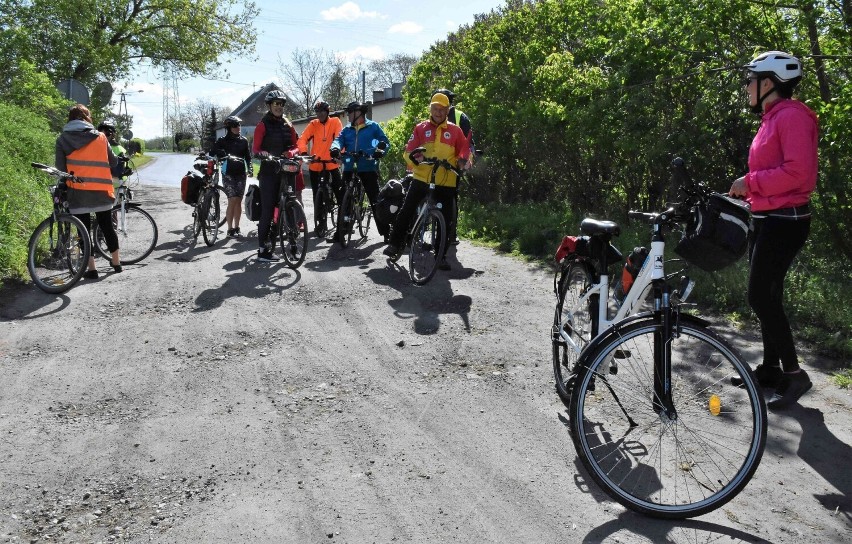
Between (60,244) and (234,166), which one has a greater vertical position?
(234,166)

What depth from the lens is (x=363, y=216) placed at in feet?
39.3

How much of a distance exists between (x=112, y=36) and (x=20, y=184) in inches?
724

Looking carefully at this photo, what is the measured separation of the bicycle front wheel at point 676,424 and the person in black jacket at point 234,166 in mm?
9328

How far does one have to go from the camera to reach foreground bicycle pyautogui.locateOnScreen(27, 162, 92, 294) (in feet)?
27.7

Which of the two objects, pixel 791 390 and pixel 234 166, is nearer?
pixel 791 390

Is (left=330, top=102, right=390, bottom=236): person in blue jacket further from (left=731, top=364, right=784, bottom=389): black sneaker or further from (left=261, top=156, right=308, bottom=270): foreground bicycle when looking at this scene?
(left=731, top=364, right=784, bottom=389): black sneaker

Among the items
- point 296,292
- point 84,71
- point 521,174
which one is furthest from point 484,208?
point 84,71

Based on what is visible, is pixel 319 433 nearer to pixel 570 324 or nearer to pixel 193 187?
pixel 570 324

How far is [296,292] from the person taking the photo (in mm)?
8320

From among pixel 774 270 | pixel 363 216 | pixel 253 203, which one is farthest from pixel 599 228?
pixel 363 216

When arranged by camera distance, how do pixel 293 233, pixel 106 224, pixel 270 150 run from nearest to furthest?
1. pixel 106 224
2. pixel 293 233
3. pixel 270 150

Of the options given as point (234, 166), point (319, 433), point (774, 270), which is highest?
point (234, 166)

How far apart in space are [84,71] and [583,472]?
85.0ft

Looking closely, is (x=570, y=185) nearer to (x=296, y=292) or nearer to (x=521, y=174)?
(x=521, y=174)
